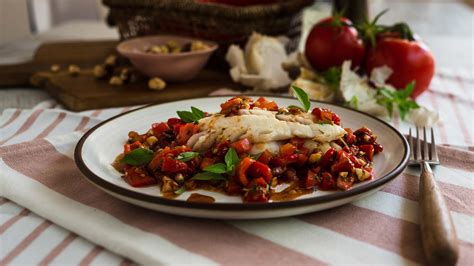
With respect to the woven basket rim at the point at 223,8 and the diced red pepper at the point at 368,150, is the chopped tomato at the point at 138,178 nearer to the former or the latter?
the diced red pepper at the point at 368,150

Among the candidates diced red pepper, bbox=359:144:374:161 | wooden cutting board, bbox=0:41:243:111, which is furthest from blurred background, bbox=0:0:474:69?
diced red pepper, bbox=359:144:374:161

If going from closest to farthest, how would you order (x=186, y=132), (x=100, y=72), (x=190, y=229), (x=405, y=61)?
(x=190, y=229) → (x=186, y=132) → (x=405, y=61) → (x=100, y=72)

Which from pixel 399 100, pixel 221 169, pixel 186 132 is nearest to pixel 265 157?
pixel 221 169

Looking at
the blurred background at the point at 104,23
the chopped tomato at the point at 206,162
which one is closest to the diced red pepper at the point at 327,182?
the chopped tomato at the point at 206,162

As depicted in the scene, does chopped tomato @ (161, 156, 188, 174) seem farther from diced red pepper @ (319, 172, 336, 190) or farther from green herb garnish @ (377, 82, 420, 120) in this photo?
green herb garnish @ (377, 82, 420, 120)

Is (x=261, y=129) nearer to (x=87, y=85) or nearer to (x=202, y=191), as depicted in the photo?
(x=202, y=191)

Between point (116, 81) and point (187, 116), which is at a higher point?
point (187, 116)
